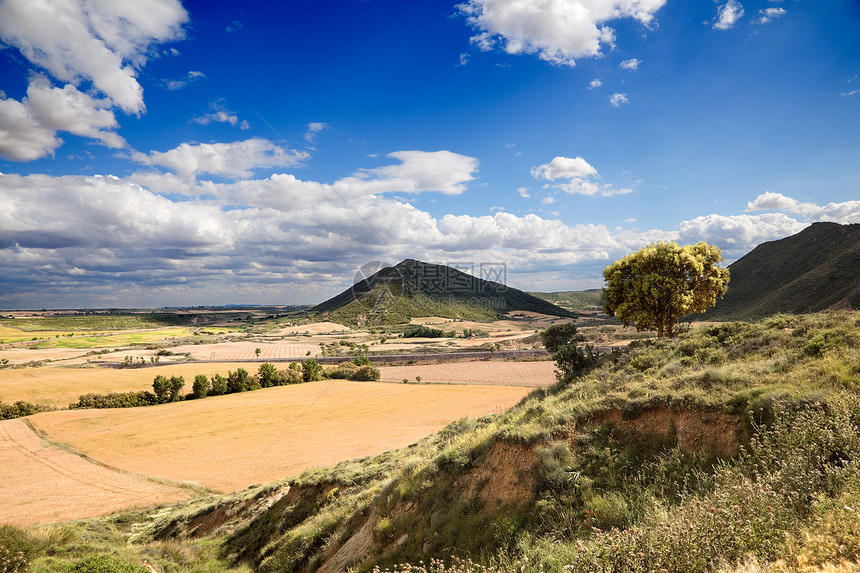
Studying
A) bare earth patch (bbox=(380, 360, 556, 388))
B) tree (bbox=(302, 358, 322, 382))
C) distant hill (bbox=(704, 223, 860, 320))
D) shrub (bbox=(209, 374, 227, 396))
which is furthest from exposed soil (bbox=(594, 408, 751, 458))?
tree (bbox=(302, 358, 322, 382))

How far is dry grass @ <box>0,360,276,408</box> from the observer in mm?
51688

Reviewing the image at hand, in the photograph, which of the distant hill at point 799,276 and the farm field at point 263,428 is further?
the distant hill at point 799,276

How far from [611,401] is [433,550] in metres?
5.11

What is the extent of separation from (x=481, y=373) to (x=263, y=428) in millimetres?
35188

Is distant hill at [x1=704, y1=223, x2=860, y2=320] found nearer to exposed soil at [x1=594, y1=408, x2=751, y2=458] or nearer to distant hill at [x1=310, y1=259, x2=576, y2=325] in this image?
exposed soil at [x1=594, y1=408, x2=751, y2=458]

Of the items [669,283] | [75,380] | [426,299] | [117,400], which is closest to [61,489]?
[117,400]

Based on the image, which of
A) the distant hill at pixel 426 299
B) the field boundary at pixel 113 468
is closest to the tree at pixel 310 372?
the field boundary at pixel 113 468

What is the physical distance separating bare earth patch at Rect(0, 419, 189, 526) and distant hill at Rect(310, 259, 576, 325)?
11247 centimetres

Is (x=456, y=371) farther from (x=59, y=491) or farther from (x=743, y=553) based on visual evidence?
(x=743, y=553)

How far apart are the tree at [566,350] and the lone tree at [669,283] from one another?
106 inches

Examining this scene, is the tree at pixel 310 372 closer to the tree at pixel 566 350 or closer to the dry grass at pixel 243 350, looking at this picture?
the dry grass at pixel 243 350

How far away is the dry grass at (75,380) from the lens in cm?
5169

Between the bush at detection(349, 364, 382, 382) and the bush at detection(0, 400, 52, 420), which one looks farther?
the bush at detection(349, 364, 382, 382)

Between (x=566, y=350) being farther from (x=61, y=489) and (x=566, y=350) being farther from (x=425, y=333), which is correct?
(x=425, y=333)
